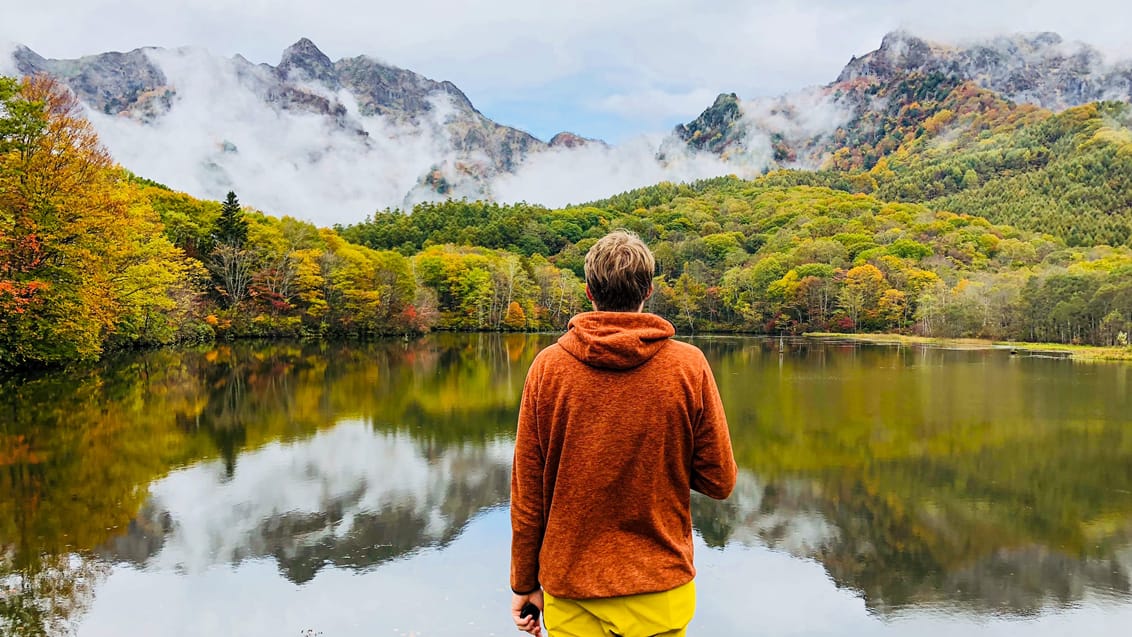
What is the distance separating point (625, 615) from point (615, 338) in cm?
80

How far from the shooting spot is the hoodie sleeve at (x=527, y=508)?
2123mm

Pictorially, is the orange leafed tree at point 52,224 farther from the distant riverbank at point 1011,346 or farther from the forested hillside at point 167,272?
the distant riverbank at point 1011,346

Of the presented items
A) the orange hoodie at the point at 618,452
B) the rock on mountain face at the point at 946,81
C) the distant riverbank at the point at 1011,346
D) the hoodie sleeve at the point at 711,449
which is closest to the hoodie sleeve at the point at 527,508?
the orange hoodie at the point at 618,452

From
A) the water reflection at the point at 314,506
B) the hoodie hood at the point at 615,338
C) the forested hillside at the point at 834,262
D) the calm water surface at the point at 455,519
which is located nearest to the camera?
the hoodie hood at the point at 615,338

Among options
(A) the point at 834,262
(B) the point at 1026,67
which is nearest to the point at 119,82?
(A) the point at 834,262

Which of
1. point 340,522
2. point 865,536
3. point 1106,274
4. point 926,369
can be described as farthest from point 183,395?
point 1106,274

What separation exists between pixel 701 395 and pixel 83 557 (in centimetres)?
672

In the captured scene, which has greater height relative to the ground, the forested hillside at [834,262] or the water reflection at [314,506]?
the forested hillside at [834,262]

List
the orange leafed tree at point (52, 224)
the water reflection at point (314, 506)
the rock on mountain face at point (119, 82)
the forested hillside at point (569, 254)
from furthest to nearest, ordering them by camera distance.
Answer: the rock on mountain face at point (119, 82)
the forested hillside at point (569, 254)
the orange leafed tree at point (52, 224)
the water reflection at point (314, 506)

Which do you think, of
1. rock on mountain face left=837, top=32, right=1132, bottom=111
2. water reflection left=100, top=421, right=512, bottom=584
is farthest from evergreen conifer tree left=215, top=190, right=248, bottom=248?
rock on mountain face left=837, top=32, right=1132, bottom=111

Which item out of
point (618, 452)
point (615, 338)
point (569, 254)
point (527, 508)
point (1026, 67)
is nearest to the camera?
point (615, 338)

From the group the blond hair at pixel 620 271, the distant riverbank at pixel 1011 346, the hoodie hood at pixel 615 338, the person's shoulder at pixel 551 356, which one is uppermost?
the blond hair at pixel 620 271

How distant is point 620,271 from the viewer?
2.01 meters

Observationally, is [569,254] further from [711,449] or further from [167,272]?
[711,449]
